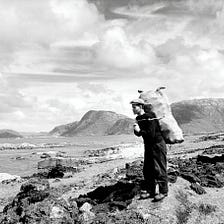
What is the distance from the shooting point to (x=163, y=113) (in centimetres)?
1452

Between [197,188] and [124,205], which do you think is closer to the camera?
[124,205]

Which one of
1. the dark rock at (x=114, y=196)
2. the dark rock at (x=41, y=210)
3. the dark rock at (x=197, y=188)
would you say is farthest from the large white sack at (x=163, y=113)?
the dark rock at (x=41, y=210)

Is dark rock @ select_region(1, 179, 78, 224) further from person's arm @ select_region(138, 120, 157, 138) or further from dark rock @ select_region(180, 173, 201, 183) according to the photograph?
dark rock @ select_region(180, 173, 201, 183)

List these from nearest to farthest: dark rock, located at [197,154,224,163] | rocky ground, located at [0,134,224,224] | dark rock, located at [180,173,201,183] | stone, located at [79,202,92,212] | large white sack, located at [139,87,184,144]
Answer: rocky ground, located at [0,134,224,224] → large white sack, located at [139,87,184,144] → stone, located at [79,202,92,212] → dark rock, located at [180,173,201,183] → dark rock, located at [197,154,224,163]

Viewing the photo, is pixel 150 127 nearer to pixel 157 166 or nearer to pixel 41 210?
pixel 157 166

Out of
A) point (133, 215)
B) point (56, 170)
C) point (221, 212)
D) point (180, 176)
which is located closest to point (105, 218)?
point (133, 215)

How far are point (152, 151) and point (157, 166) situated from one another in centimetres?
61

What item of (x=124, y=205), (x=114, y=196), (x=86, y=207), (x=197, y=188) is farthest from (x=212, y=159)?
(x=86, y=207)

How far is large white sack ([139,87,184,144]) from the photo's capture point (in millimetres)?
14445

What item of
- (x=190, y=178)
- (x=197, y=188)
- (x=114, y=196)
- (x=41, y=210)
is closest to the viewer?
(x=41, y=210)

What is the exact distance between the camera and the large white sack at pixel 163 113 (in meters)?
14.4

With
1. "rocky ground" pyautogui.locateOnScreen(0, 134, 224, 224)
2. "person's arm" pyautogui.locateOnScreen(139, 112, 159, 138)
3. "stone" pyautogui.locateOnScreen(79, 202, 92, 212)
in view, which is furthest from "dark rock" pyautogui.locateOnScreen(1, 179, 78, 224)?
"person's arm" pyautogui.locateOnScreen(139, 112, 159, 138)

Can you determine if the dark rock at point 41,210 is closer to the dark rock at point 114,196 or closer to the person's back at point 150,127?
the dark rock at point 114,196

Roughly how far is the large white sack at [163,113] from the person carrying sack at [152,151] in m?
0.22
